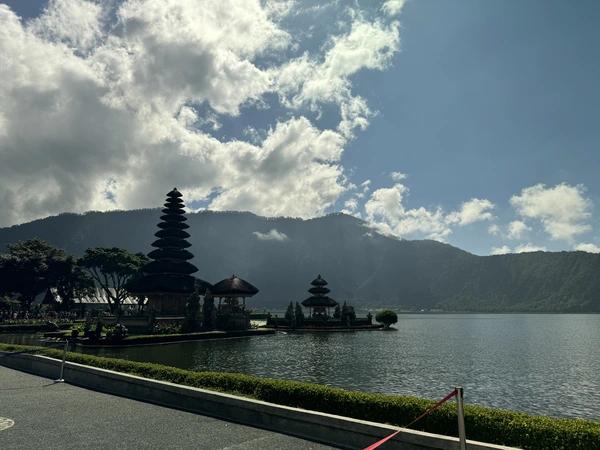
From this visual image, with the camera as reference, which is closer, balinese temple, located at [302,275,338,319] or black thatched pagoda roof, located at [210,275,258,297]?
black thatched pagoda roof, located at [210,275,258,297]

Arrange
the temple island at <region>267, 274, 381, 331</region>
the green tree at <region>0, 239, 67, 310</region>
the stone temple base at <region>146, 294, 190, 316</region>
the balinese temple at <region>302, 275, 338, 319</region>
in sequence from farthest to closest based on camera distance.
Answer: the balinese temple at <region>302, 275, 338, 319</region> → the temple island at <region>267, 274, 381, 331</region> → the green tree at <region>0, 239, 67, 310</region> → the stone temple base at <region>146, 294, 190, 316</region>

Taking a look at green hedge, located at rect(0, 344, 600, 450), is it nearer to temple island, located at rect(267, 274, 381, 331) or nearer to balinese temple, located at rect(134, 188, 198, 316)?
balinese temple, located at rect(134, 188, 198, 316)

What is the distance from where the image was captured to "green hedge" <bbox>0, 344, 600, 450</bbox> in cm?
915

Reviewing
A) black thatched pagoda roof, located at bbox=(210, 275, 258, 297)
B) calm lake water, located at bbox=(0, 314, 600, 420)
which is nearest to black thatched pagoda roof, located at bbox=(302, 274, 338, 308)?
black thatched pagoda roof, located at bbox=(210, 275, 258, 297)

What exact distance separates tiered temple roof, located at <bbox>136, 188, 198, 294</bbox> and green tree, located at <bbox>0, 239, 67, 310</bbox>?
21.4 metres

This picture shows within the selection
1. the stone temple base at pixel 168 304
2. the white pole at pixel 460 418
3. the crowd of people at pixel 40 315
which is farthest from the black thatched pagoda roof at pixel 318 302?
the white pole at pixel 460 418

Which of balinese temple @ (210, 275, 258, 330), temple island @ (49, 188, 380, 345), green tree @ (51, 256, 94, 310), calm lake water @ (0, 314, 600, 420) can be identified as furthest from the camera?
green tree @ (51, 256, 94, 310)

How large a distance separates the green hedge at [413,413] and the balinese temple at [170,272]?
155ft

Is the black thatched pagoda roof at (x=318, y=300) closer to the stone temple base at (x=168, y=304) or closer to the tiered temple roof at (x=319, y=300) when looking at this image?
the tiered temple roof at (x=319, y=300)

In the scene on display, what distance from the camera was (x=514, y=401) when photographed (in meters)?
21.3

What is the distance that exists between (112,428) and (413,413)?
828 cm

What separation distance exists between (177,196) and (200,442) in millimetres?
73596

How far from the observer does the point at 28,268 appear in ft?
248

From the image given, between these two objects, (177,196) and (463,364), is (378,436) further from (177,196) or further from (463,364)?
(177,196)
